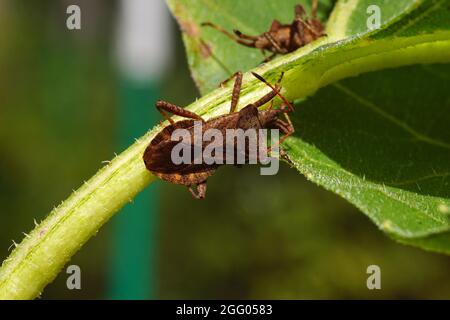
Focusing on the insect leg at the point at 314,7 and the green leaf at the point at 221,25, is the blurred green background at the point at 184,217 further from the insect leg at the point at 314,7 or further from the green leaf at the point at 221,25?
the insect leg at the point at 314,7

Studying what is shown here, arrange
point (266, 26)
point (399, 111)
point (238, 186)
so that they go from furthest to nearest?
point (238, 186) → point (266, 26) → point (399, 111)

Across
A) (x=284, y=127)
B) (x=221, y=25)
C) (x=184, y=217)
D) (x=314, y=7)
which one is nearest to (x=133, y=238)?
(x=184, y=217)

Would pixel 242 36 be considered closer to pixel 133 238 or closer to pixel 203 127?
pixel 203 127

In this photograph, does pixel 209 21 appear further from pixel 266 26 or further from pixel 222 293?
pixel 222 293

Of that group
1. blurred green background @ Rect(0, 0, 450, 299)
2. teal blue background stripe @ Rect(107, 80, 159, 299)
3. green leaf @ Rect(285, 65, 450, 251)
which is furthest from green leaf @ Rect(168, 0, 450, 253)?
blurred green background @ Rect(0, 0, 450, 299)

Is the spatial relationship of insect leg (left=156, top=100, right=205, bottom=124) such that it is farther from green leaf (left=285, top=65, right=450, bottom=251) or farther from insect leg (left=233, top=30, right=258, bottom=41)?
insect leg (left=233, top=30, right=258, bottom=41)
